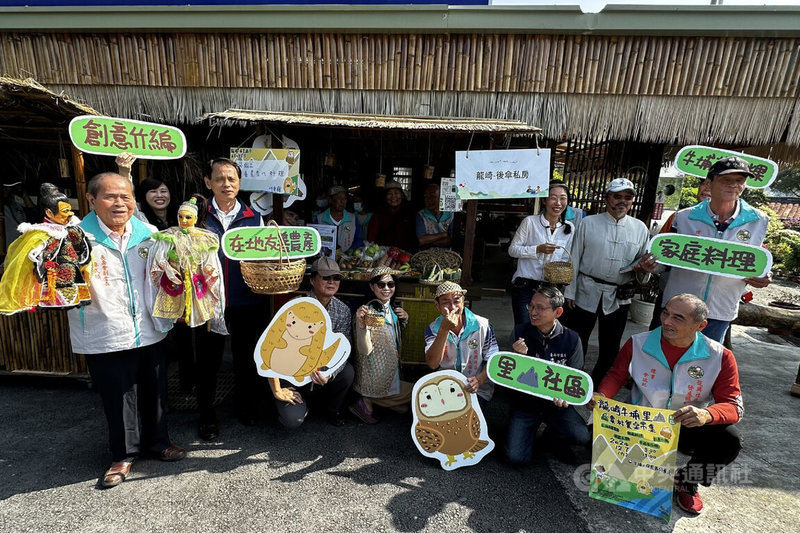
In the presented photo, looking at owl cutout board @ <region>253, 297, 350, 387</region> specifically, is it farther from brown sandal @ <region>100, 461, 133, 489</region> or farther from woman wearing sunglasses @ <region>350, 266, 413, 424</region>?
brown sandal @ <region>100, 461, 133, 489</region>

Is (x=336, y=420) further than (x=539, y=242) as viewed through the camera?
No

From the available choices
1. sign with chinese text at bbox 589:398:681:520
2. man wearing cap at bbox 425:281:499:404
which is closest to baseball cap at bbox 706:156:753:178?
sign with chinese text at bbox 589:398:681:520

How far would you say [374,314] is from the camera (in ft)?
10.6

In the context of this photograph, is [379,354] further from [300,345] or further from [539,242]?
[539,242]

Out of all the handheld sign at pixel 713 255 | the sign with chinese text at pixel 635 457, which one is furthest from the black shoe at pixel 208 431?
the handheld sign at pixel 713 255

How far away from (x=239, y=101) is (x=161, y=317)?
12.1ft

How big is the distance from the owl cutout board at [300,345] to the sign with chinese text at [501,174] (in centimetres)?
179

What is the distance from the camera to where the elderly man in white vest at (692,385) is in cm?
254

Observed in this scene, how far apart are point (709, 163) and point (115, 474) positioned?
526cm

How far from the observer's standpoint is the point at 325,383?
3232mm

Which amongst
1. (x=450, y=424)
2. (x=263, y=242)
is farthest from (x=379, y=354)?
(x=263, y=242)

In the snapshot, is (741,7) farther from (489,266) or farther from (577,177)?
(489,266)

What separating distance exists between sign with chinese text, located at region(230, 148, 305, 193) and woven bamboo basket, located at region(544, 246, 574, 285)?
2486 millimetres

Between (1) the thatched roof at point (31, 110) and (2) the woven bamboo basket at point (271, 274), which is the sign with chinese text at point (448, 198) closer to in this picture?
(2) the woven bamboo basket at point (271, 274)
